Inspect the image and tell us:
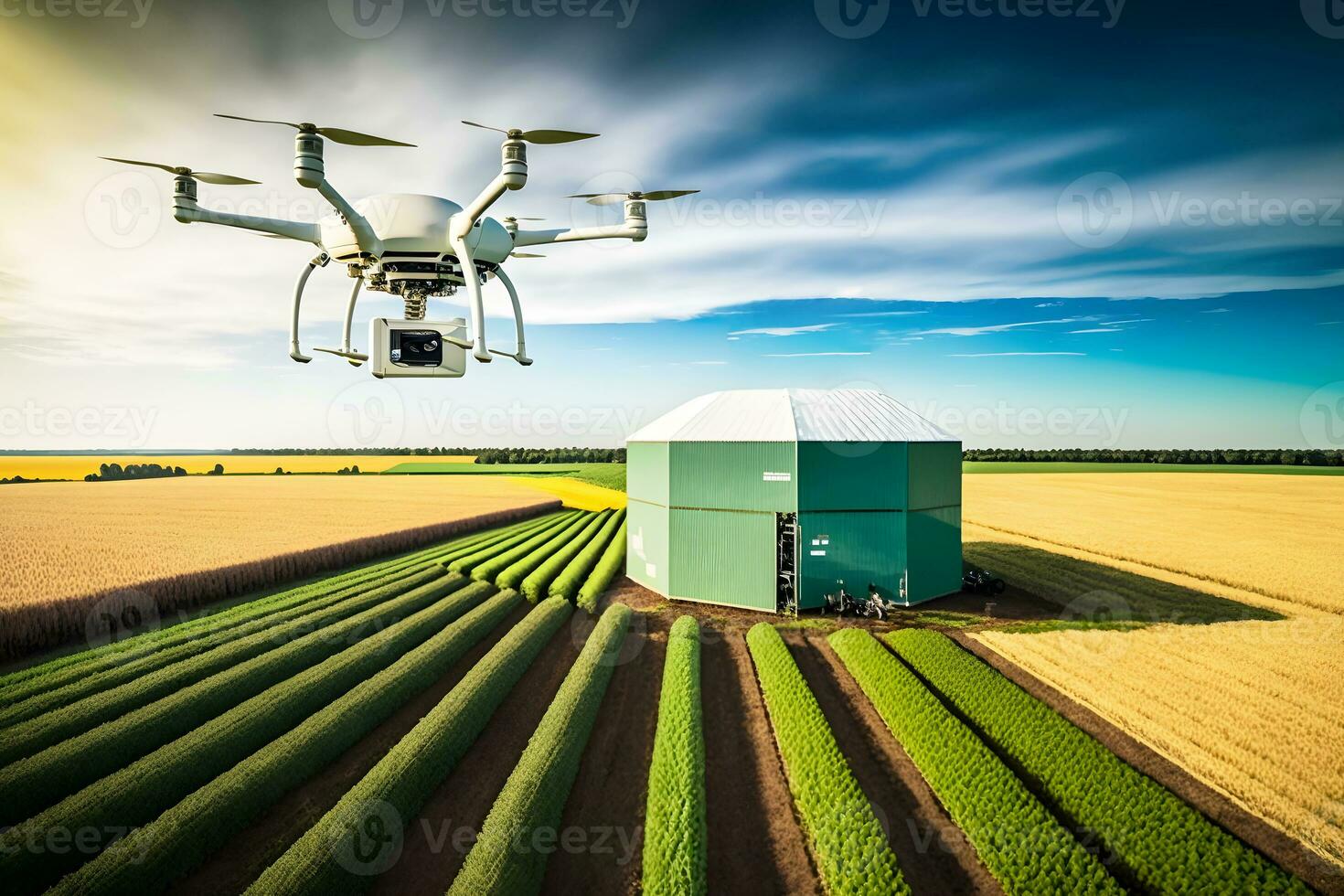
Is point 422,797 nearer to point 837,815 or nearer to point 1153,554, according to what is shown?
point 837,815

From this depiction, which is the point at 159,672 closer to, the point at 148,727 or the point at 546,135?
the point at 148,727

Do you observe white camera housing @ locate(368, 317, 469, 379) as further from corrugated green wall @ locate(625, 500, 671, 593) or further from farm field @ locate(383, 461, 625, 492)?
farm field @ locate(383, 461, 625, 492)

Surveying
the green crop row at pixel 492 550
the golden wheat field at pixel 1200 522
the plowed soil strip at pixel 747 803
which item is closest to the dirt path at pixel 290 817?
the plowed soil strip at pixel 747 803

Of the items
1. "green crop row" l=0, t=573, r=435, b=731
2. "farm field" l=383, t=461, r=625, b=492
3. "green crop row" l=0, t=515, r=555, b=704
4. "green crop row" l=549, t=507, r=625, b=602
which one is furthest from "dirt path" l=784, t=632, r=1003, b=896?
"farm field" l=383, t=461, r=625, b=492

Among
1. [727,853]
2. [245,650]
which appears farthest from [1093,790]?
[245,650]

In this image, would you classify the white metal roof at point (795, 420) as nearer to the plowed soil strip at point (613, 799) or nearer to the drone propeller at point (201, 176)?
the plowed soil strip at point (613, 799)

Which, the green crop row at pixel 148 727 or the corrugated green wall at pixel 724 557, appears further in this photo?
the corrugated green wall at pixel 724 557
